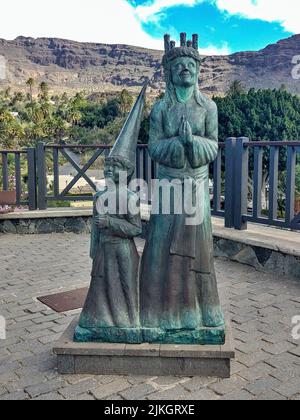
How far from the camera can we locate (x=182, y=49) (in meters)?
2.99

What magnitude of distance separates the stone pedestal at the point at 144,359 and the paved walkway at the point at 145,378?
0.06 metres

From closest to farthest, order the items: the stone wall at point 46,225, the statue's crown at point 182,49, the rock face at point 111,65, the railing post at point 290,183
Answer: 1. the statue's crown at point 182,49
2. the railing post at point 290,183
3. the stone wall at point 46,225
4. the rock face at point 111,65

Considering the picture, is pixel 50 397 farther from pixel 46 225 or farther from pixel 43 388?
pixel 46 225

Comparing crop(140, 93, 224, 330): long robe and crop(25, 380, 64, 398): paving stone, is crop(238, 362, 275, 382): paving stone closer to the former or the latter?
crop(140, 93, 224, 330): long robe

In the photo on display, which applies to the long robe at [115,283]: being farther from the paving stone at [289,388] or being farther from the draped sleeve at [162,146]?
the paving stone at [289,388]

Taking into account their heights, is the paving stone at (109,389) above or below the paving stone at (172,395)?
below

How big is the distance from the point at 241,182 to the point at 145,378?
3.85 meters

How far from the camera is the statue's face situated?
9.81 feet

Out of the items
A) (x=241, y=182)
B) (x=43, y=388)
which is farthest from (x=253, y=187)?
(x=43, y=388)

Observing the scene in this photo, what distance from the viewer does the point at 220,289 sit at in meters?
5.06

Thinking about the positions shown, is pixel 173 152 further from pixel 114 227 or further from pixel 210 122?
pixel 114 227

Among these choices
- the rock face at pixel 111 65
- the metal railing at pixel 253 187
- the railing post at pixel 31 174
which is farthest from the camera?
the rock face at pixel 111 65

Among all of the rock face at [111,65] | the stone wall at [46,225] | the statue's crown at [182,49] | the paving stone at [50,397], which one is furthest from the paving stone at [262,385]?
the rock face at [111,65]

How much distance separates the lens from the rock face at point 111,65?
373 feet
